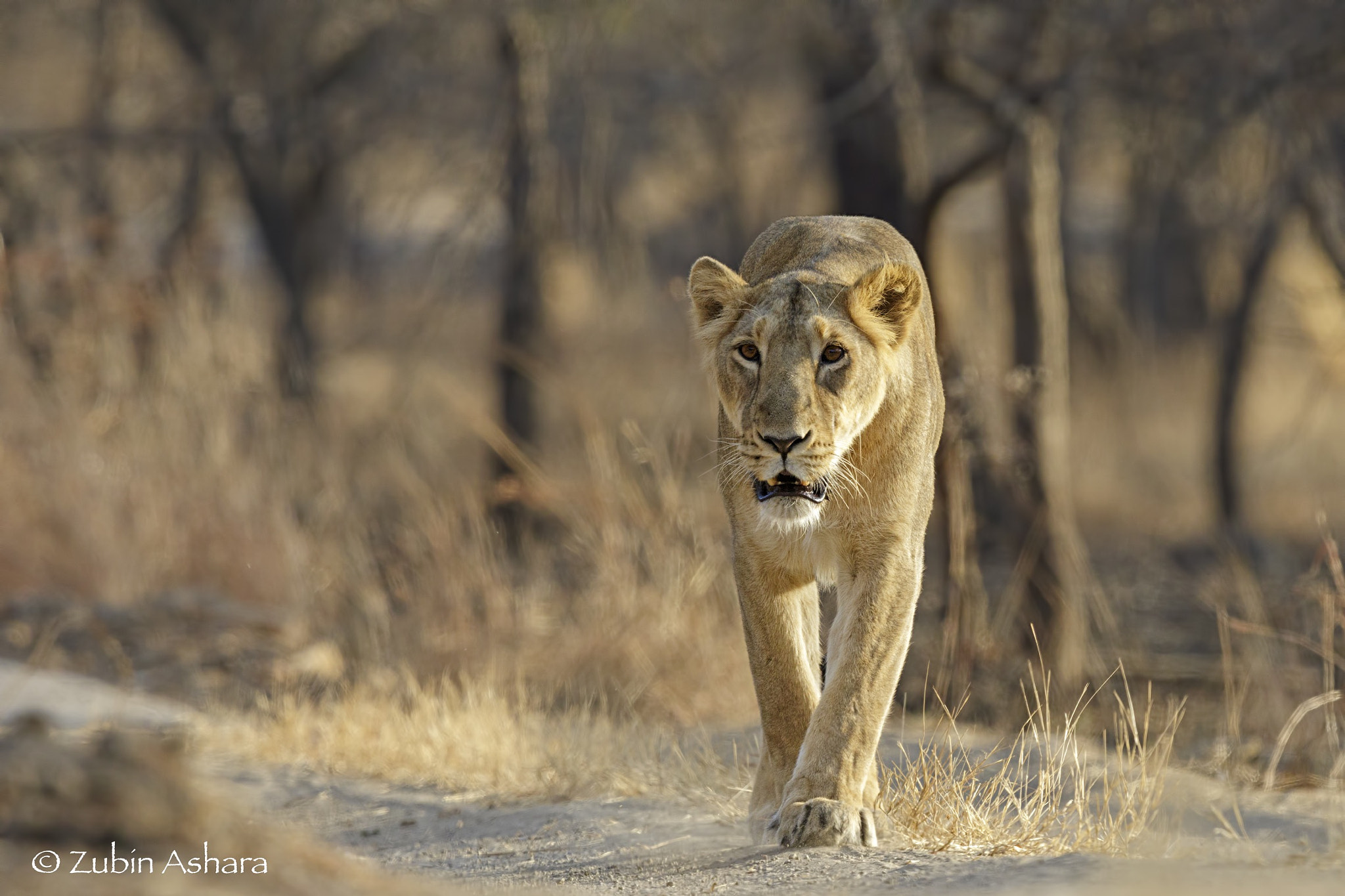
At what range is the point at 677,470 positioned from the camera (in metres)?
8.70

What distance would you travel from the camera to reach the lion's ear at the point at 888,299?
470 cm

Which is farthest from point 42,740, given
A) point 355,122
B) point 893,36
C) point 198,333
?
point 355,122

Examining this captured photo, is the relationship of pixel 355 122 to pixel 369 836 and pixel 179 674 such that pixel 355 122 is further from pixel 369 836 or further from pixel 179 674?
pixel 369 836

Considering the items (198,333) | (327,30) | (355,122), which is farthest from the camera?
(355,122)

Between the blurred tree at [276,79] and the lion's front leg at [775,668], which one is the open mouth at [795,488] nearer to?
the lion's front leg at [775,668]

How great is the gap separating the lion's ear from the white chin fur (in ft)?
1.98

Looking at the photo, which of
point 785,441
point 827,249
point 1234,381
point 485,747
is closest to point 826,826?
point 785,441

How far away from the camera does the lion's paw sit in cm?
436

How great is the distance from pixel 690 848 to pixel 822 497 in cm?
126

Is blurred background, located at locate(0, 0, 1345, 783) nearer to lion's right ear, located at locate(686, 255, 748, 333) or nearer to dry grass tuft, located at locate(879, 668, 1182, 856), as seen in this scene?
dry grass tuft, located at locate(879, 668, 1182, 856)

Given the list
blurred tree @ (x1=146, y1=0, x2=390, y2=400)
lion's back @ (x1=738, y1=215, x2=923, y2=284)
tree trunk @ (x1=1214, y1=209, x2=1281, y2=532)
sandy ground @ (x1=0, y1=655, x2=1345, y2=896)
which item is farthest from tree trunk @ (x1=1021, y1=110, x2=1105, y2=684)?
blurred tree @ (x1=146, y1=0, x2=390, y2=400)

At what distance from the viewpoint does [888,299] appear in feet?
15.8

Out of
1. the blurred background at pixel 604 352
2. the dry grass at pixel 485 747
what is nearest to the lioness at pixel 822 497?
the blurred background at pixel 604 352

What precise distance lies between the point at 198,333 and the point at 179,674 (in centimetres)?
307
